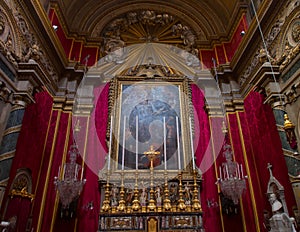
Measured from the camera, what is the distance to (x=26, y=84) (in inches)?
180

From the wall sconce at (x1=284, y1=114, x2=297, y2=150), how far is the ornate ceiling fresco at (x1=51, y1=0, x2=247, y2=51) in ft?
13.7

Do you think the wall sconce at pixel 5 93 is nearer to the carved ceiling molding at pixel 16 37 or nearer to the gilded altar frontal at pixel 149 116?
the gilded altar frontal at pixel 149 116

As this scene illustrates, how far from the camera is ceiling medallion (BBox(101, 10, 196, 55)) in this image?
803 cm

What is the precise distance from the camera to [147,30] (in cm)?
828

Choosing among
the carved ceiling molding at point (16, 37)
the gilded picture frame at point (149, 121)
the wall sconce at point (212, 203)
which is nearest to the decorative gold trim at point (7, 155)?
the carved ceiling molding at point (16, 37)

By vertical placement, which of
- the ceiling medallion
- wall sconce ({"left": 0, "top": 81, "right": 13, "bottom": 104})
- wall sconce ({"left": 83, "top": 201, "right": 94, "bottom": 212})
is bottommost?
wall sconce ({"left": 83, "top": 201, "right": 94, "bottom": 212})

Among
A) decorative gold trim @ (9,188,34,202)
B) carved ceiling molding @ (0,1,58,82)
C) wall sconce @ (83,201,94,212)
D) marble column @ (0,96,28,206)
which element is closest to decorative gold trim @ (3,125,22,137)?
marble column @ (0,96,28,206)

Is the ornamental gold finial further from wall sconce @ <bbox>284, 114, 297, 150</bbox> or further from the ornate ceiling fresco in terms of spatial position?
the ornate ceiling fresco

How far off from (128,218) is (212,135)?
2.93 m

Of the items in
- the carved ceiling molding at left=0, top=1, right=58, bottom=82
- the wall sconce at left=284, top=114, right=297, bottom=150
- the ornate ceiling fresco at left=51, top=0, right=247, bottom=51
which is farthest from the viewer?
the ornate ceiling fresco at left=51, top=0, right=247, bottom=51

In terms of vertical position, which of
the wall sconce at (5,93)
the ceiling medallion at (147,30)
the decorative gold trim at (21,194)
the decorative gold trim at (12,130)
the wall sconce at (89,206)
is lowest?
the wall sconce at (89,206)

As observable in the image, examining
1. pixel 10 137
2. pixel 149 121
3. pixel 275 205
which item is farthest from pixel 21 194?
pixel 275 205

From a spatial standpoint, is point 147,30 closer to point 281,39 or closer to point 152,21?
point 152,21

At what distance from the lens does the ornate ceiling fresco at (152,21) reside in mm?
7723
